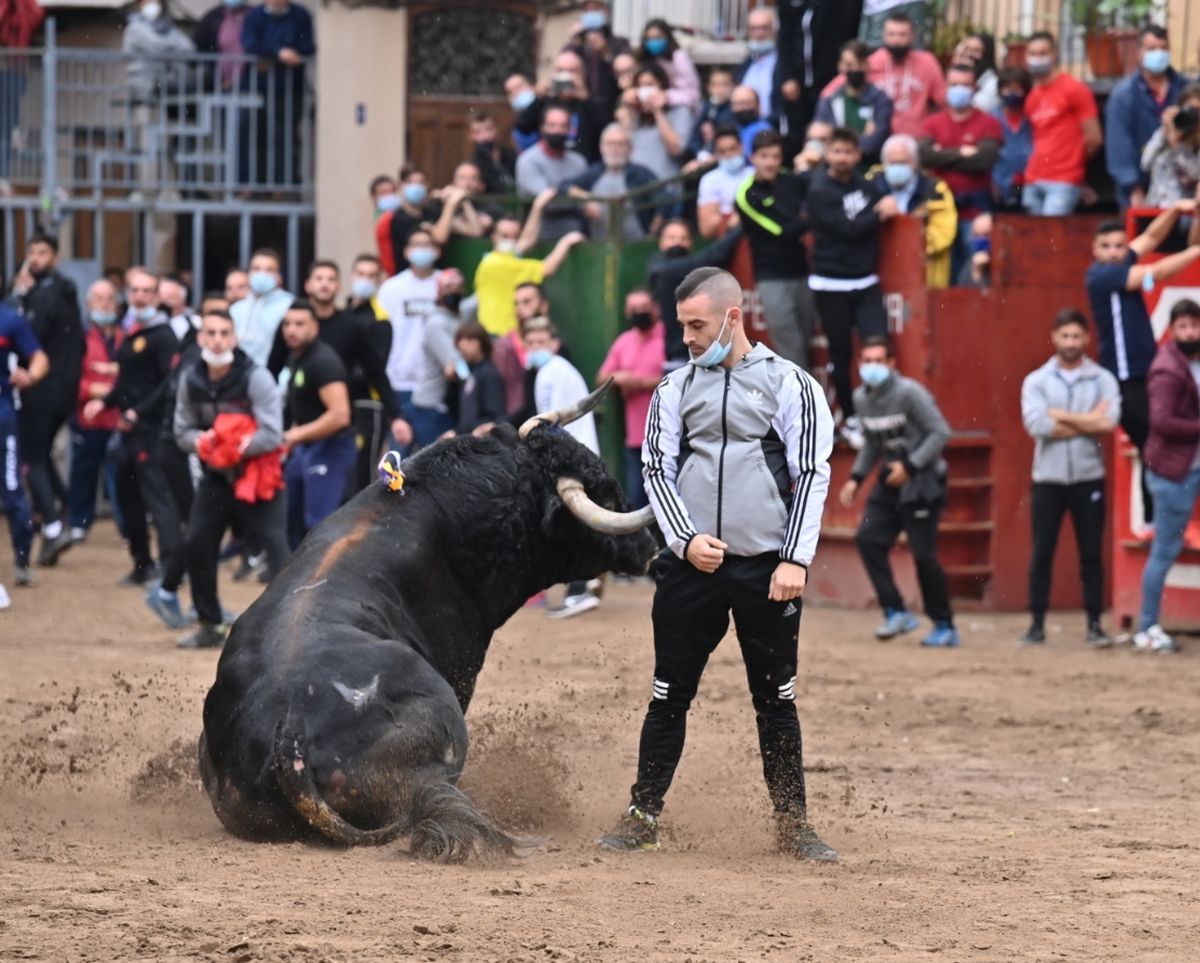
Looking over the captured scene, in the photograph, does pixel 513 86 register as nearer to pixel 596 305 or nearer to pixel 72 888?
pixel 596 305

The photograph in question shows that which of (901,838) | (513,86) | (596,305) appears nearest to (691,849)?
(901,838)

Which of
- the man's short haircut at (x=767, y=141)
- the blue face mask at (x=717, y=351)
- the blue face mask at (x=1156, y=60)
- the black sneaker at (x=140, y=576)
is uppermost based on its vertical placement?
the blue face mask at (x=1156, y=60)

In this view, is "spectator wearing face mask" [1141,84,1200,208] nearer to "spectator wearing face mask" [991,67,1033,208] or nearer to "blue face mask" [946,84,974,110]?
"spectator wearing face mask" [991,67,1033,208]

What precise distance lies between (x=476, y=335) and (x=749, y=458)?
7.87 m

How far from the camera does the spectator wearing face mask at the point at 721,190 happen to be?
50.0 feet

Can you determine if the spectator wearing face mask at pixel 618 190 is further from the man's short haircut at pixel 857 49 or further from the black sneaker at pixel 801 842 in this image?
the black sneaker at pixel 801 842

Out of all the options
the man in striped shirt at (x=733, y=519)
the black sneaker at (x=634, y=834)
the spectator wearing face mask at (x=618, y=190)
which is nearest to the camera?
the man in striped shirt at (x=733, y=519)

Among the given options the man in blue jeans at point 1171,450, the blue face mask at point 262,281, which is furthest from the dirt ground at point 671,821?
the blue face mask at point 262,281

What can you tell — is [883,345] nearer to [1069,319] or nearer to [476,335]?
[1069,319]

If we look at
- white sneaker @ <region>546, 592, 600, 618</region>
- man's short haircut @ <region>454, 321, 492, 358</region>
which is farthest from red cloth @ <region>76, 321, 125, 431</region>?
white sneaker @ <region>546, 592, 600, 618</region>

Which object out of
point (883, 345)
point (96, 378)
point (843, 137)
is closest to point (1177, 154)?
point (843, 137)

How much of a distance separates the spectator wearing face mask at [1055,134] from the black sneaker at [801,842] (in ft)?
28.0

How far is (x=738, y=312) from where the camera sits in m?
6.60

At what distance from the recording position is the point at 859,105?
49.7 ft
